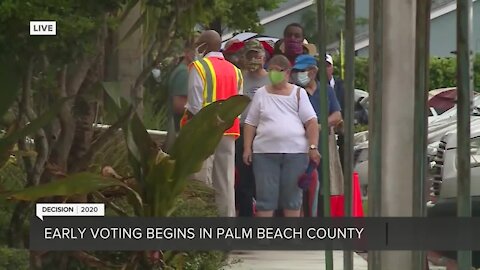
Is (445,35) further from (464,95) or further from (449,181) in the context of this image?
(449,181)

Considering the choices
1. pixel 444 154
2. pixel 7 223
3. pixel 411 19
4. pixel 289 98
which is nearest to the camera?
pixel 411 19

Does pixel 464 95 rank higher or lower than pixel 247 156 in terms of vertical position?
higher

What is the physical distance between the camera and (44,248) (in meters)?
5.01

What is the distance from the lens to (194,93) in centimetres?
543

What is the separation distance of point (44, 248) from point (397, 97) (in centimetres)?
161

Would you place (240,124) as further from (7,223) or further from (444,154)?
(444,154)

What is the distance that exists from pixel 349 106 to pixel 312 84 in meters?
0.50

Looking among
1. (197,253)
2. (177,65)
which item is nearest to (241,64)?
(177,65)

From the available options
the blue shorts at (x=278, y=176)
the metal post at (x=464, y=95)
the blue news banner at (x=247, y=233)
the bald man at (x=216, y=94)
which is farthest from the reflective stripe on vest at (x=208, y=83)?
the metal post at (x=464, y=95)

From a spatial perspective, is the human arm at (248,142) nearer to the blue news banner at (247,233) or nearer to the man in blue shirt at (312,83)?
the man in blue shirt at (312,83)

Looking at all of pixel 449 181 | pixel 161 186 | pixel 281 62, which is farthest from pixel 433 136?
pixel 161 186

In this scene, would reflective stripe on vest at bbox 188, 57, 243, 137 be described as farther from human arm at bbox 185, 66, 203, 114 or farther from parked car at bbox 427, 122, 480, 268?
parked car at bbox 427, 122, 480, 268

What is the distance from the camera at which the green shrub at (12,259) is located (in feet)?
17.6

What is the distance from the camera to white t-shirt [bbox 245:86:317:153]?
5.77m
